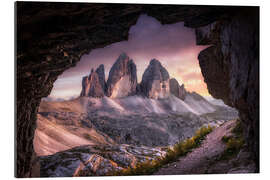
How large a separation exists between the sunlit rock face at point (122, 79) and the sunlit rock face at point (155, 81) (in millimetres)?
566

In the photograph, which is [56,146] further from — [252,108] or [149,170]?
[252,108]

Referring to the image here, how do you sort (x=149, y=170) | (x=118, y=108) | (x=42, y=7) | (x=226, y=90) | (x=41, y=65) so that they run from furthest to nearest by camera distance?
(x=118, y=108) < (x=226, y=90) < (x=149, y=170) < (x=41, y=65) < (x=42, y=7)

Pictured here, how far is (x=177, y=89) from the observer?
383 inches

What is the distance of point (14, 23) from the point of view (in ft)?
15.6

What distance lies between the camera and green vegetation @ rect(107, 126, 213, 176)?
6.26 m

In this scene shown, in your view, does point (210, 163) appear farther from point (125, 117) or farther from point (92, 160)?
point (125, 117)

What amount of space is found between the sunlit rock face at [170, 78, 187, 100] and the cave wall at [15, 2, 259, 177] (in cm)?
296

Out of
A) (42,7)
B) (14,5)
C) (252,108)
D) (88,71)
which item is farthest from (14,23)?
(252,108)

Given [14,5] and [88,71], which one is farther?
[88,71]

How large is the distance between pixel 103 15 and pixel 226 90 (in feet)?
17.5

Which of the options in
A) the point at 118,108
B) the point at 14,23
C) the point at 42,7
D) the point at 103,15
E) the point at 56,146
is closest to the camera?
the point at 42,7

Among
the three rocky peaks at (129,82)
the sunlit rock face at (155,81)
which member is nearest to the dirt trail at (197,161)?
the three rocky peaks at (129,82)

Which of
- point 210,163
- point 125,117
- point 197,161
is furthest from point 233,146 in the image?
point 125,117

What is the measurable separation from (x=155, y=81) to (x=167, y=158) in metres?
3.41
